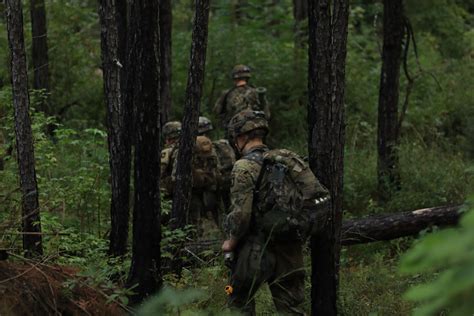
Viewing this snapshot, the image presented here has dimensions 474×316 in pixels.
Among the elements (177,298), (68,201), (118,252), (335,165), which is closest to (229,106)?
(68,201)

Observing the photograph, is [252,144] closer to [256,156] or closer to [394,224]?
[256,156]

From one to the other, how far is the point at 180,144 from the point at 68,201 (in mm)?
1834

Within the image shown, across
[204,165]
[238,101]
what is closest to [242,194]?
[204,165]

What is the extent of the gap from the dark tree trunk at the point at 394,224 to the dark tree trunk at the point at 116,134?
10.1 ft

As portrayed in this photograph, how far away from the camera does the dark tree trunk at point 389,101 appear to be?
1307 cm

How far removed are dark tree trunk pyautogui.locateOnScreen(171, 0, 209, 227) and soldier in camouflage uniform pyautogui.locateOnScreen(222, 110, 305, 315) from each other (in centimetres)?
283

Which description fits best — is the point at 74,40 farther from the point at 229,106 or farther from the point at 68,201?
the point at 68,201

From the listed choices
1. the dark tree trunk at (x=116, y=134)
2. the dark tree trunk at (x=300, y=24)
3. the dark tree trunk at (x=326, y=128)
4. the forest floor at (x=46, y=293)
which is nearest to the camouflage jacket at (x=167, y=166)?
the dark tree trunk at (x=116, y=134)

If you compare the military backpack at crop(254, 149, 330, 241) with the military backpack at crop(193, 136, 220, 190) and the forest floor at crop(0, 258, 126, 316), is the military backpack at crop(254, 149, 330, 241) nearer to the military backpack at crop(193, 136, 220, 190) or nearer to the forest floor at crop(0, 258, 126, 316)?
the forest floor at crop(0, 258, 126, 316)

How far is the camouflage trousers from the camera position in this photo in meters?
6.62

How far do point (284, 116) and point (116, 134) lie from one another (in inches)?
386

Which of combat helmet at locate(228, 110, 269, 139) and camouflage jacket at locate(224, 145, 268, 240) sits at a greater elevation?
combat helmet at locate(228, 110, 269, 139)

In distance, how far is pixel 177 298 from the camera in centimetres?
339

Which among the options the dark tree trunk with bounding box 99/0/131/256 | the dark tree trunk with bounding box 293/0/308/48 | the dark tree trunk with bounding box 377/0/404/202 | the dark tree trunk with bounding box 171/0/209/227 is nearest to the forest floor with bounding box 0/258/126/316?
the dark tree trunk with bounding box 99/0/131/256
